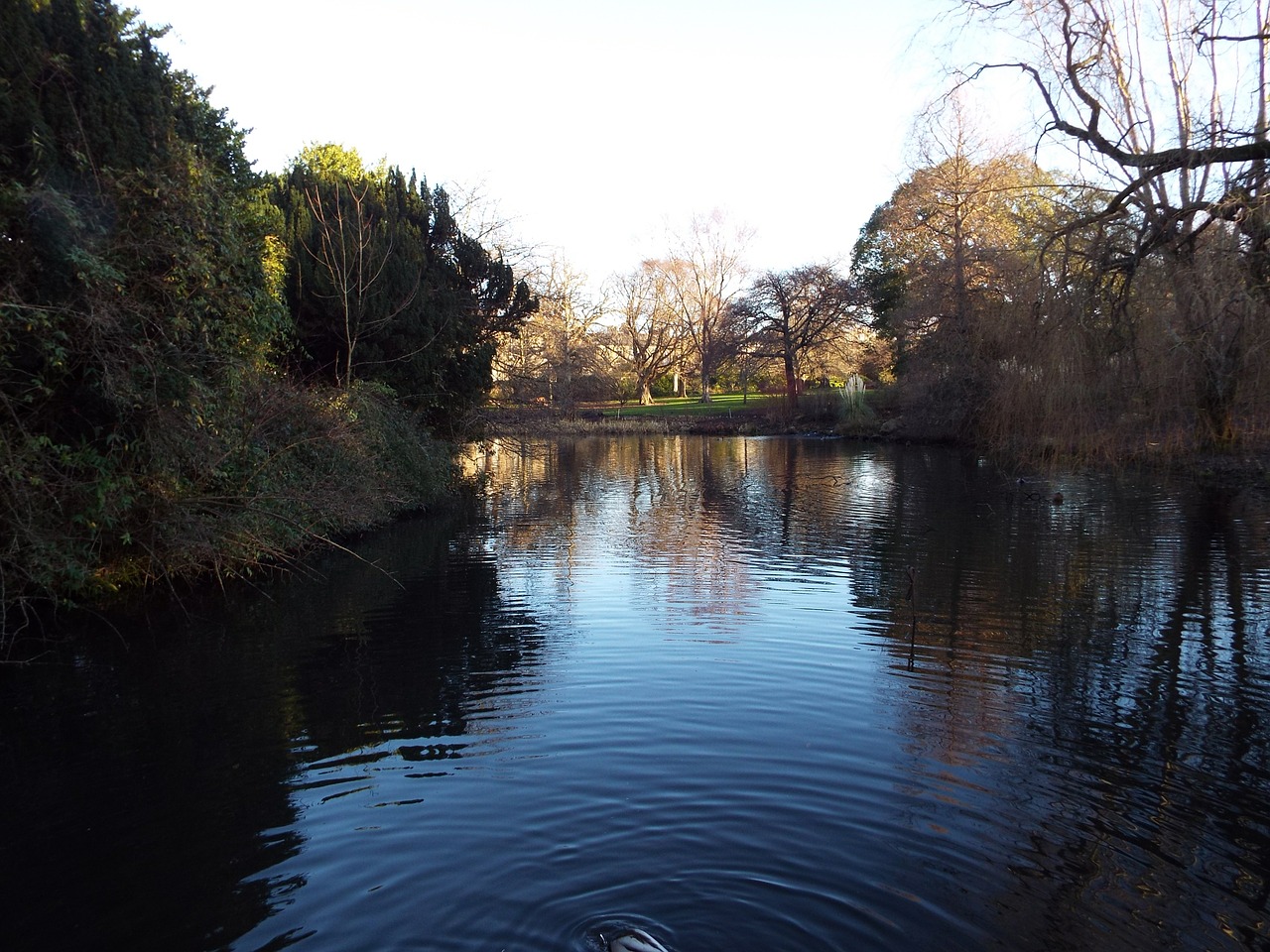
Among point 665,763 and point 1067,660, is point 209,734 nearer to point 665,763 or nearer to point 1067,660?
point 665,763

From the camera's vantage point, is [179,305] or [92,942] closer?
[92,942]

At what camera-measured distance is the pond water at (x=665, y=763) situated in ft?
15.0

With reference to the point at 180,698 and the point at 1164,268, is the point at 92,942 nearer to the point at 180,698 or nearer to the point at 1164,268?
the point at 180,698

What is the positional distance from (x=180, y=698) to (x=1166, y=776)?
7789 millimetres

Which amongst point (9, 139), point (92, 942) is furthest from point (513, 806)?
point (9, 139)

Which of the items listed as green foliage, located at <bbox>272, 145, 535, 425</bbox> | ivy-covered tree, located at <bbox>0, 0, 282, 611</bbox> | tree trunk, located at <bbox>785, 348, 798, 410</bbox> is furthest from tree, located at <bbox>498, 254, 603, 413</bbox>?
ivy-covered tree, located at <bbox>0, 0, 282, 611</bbox>

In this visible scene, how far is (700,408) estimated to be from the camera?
58.0 meters

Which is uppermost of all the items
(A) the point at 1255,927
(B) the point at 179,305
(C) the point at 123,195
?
(C) the point at 123,195

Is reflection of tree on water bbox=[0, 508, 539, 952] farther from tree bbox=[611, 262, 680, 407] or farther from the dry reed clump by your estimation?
tree bbox=[611, 262, 680, 407]

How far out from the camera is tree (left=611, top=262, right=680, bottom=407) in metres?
64.0

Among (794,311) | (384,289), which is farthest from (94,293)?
(794,311)

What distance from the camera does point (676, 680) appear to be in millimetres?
8188

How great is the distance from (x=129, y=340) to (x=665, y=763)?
624 cm

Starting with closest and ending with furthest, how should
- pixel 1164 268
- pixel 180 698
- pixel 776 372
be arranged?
pixel 180 698 → pixel 1164 268 → pixel 776 372
